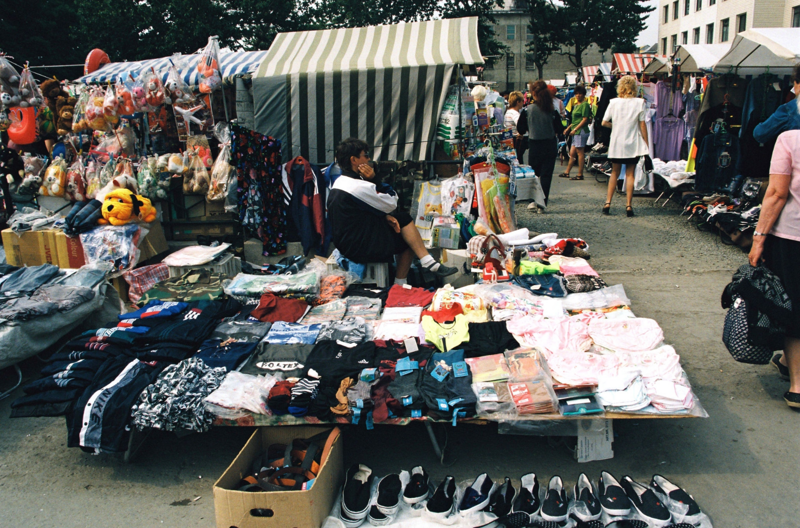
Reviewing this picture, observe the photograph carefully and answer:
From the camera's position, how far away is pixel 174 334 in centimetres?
403

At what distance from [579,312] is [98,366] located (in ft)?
11.4

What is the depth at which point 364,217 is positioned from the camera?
532cm

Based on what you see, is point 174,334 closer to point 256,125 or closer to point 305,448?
point 305,448

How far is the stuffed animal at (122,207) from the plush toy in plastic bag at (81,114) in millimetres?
1710

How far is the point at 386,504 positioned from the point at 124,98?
228 inches

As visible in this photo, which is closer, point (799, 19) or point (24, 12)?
point (24, 12)

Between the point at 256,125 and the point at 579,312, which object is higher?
the point at 256,125

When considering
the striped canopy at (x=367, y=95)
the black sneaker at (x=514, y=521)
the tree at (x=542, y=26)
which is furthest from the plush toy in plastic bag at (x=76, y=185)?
the tree at (x=542, y=26)

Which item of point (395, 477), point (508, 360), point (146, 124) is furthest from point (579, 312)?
point (146, 124)

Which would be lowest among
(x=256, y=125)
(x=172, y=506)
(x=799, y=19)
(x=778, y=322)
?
(x=172, y=506)

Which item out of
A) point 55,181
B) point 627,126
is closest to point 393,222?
point 55,181

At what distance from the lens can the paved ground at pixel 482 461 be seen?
3.01m

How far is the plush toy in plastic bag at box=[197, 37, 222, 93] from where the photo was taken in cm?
671

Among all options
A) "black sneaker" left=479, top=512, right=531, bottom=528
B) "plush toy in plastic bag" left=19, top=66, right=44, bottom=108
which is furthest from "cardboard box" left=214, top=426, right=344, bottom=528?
"plush toy in plastic bag" left=19, top=66, right=44, bottom=108
